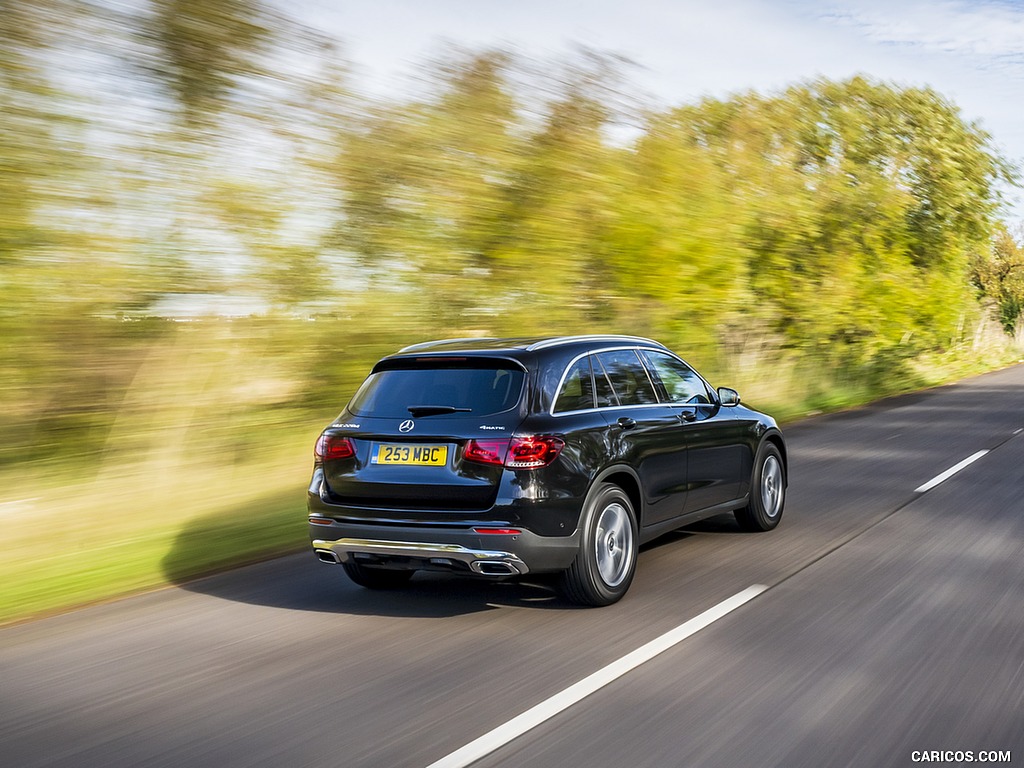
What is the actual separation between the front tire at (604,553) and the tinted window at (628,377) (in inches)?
27.5

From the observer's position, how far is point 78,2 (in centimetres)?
909

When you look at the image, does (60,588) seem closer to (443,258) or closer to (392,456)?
(392,456)

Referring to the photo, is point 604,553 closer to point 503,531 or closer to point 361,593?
point 503,531

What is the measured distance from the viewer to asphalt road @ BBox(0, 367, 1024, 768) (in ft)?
13.3

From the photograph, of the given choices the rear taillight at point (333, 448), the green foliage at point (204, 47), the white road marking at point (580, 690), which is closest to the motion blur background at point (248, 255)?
the green foliage at point (204, 47)

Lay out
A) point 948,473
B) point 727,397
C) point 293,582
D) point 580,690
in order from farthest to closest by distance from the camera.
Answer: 1. point 948,473
2. point 727,397
3. point 293,582
4. point 580,690

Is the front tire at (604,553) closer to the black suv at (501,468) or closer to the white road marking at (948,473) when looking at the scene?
the black suv at (501,468)

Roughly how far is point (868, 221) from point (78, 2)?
23.2 m

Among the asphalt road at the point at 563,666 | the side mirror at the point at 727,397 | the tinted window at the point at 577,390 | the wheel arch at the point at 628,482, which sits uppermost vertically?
the tinted window at the point at 577,390

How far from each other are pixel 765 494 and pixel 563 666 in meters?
3.89

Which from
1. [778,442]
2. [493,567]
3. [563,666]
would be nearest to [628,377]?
[493,567]

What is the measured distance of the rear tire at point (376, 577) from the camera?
6926mm

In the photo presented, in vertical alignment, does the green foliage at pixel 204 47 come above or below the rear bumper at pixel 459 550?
above

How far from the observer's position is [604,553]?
629 cm
